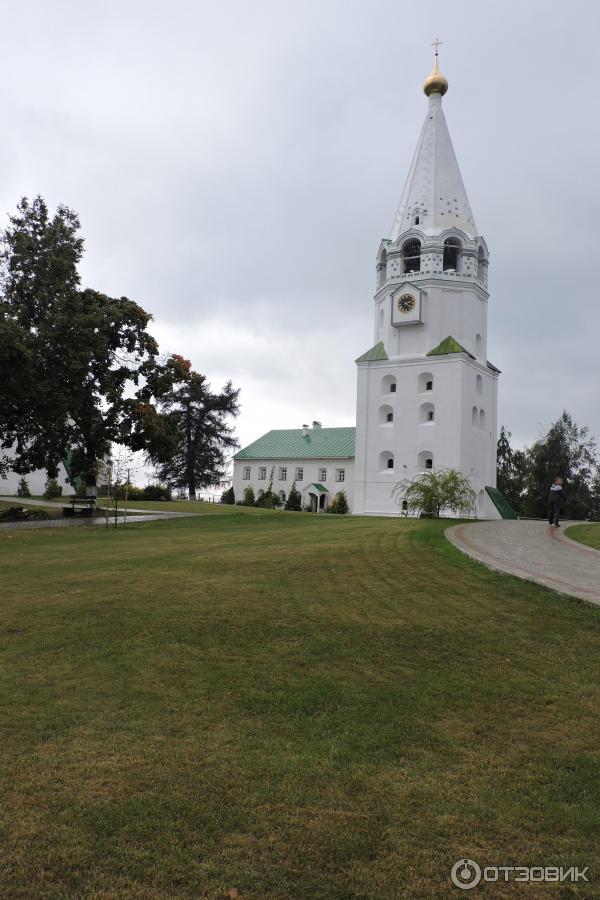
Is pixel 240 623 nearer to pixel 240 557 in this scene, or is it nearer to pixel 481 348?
pixel 240 557

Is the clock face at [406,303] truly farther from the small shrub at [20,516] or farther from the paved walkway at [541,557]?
the paved walkway at [541,557]

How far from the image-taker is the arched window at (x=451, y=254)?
51281 mm

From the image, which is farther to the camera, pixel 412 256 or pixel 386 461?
pixel 412 256

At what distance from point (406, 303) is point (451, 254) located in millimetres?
5691

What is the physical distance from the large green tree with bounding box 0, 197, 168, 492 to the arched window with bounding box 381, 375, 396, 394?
81.1ft

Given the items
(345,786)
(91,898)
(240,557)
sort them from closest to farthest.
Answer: (91,898)
(345,786)
(240,557)

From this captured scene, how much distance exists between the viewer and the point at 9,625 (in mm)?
8008

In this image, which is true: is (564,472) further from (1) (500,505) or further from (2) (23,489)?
(2) (23,489)

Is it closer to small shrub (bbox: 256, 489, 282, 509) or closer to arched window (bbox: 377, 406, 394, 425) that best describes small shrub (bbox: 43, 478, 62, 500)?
small shrub (bbox: 256, 489, 282, 509)

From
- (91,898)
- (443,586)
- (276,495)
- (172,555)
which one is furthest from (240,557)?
(276,495)

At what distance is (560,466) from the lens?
201ft

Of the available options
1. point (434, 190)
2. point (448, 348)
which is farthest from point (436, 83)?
point (448, 348)

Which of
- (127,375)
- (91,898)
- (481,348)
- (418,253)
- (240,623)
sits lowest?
(91,898)

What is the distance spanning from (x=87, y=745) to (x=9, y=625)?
11.9ft
